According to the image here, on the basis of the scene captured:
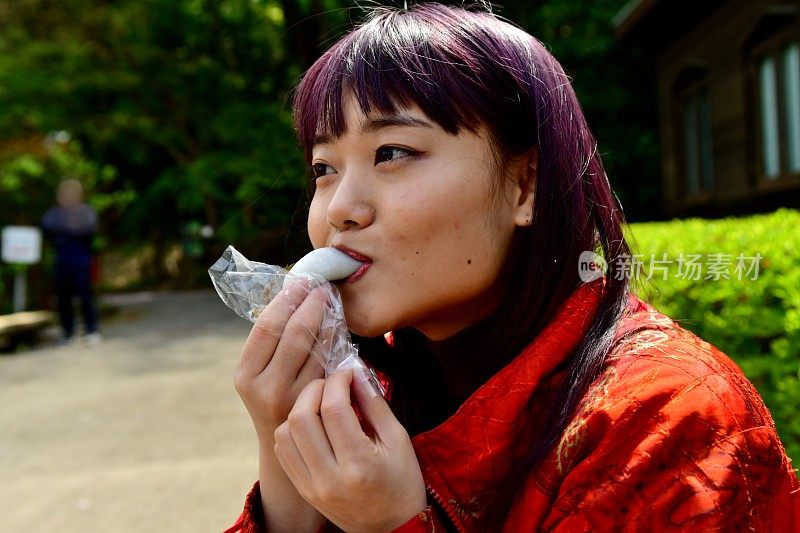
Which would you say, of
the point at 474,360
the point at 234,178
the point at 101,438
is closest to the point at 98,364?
the point at 101,438

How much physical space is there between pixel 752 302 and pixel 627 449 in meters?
1.70

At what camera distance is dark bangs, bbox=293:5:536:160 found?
1444mm

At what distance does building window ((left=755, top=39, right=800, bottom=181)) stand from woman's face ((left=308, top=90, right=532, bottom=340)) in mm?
7337

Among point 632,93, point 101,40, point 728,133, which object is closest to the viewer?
point 728,133

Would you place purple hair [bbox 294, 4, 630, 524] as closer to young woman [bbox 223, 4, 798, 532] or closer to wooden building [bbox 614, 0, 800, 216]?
young woman [bbox 223, 4, 798, 532]

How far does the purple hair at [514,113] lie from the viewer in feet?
4.78

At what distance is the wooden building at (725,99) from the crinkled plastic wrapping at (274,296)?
24.4ft

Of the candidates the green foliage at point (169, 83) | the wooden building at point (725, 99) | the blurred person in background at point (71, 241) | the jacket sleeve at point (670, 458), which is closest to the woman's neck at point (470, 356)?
the jacket sleeve at point (670, 458)

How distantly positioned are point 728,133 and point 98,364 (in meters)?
8.56

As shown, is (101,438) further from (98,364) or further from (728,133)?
(728,133)

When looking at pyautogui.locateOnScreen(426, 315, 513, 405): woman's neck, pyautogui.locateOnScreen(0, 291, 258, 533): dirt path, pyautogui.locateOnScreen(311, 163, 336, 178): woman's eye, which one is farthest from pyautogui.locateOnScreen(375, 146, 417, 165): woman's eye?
pyautogui.locateOnScreen(0, 291, 258, 533): dirt path

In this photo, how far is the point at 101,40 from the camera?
16.2 metres

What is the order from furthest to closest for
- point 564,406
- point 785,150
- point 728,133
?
point 728,133, point 785,150, point 564,406

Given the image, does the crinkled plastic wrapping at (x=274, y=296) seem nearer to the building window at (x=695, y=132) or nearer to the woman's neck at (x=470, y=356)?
the woman's neck at (x=470, y=356)
